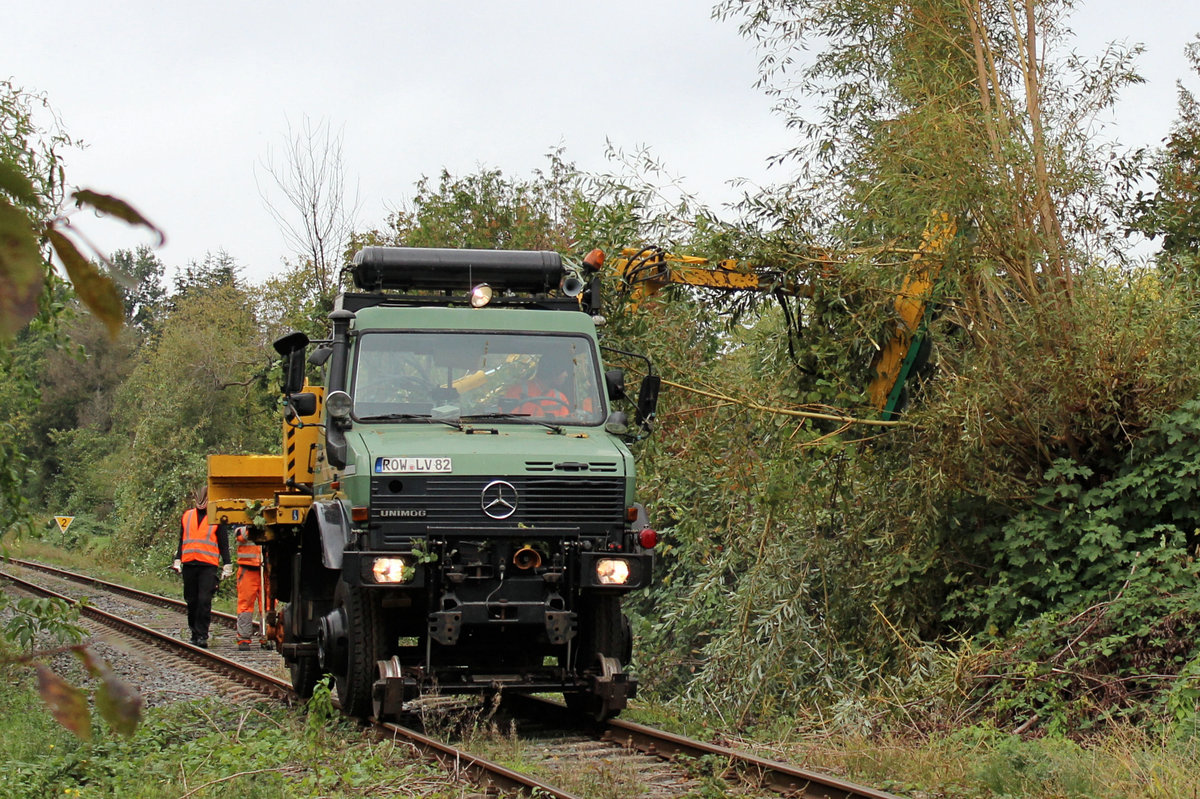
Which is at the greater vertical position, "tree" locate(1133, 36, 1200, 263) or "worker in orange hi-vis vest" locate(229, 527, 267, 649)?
"tree" locate(1133, 36, 1200, 263)

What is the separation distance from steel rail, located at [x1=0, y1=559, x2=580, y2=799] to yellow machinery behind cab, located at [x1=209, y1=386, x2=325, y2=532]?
1.41 m

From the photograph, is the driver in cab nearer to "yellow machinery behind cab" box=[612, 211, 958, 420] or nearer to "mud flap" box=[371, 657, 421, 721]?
"mud flap" box=[371, 657, 421, 721]

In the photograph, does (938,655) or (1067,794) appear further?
(938,655)

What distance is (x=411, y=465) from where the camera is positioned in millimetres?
8117

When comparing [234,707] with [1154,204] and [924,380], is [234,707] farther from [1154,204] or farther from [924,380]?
[1154,204]

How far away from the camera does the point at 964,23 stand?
38.2 feet

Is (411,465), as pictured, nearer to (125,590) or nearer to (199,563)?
(199,563)

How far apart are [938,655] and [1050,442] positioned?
190 centimetres

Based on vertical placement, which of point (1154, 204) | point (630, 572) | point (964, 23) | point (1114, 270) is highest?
point (964, 23)

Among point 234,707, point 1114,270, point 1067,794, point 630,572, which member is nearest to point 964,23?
A: point 1114,270

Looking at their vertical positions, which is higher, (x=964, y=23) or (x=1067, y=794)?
(x=964, y=23)

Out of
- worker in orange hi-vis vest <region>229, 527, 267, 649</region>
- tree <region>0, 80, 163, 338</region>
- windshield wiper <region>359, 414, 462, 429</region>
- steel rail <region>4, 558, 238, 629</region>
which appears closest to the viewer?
tree <region>0, 80, 163, 338</region>

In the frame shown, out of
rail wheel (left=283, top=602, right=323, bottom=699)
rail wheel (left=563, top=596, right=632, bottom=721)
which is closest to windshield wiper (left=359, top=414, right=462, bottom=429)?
rail wheel (left=563, top=596, right=632, bottom=721)

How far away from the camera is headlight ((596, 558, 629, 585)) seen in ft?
27.1
